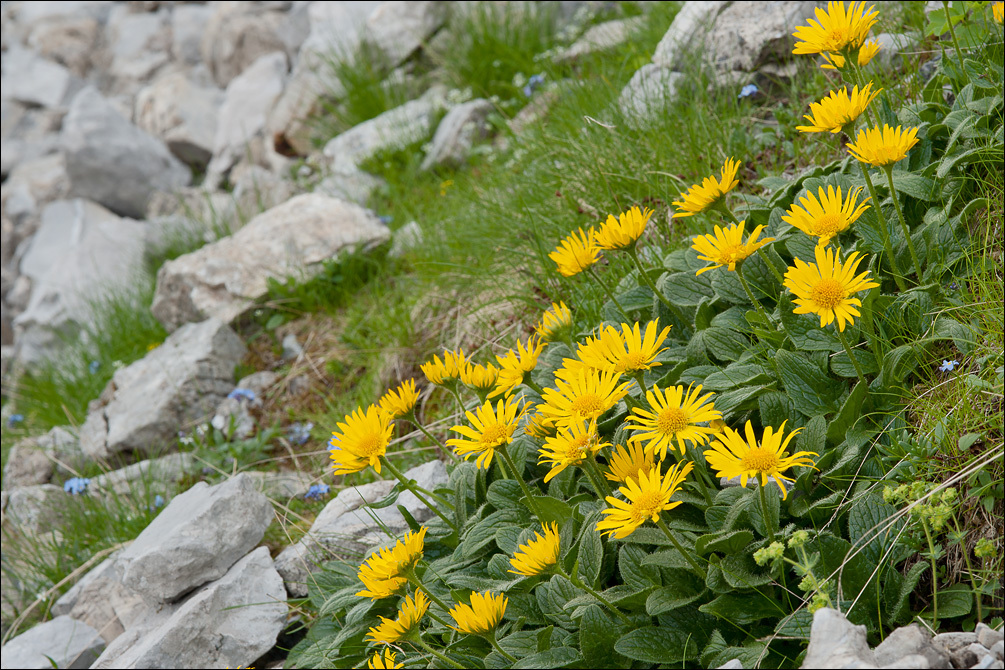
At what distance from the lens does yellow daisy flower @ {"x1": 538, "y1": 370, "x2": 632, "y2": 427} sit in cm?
160

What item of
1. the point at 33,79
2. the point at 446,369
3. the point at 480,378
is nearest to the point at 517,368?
the point at 480,378

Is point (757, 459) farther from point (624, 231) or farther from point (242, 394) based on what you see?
point (242, 394)

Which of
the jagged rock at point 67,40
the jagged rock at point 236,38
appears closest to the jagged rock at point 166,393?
the jagged rock at point 236,38

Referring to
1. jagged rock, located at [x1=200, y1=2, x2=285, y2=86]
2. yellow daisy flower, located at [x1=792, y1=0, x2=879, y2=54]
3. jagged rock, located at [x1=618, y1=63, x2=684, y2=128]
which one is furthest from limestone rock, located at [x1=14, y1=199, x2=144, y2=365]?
yellow daisy flower, located at [x1=792, y1=0, x2=879, y2=54]

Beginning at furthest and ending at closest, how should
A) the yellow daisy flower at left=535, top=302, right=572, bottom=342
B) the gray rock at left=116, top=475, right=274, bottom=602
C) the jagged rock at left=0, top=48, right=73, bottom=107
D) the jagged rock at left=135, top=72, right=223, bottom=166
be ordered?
the jagged rock at left=0, top=48, right=73, bottom=107 < the jagged rock at left=135, top=72, right=223, bottom=166 < the gray rock at left=116, top=475, right=274, bottom=602 < the yellow daisy flower at left=535, top=302, right=572, bottom=342

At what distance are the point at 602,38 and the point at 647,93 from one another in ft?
5.08

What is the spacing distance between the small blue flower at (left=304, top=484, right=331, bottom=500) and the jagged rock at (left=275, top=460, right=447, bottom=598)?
0.18 metres

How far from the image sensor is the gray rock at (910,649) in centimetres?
125

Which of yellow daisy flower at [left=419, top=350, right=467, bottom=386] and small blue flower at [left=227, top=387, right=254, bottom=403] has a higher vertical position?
yellow daisy flower at [left=419, top=350, right=467, bottom=386]

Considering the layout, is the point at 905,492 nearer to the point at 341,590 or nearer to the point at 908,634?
the point at 908,634

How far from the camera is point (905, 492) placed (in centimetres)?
148

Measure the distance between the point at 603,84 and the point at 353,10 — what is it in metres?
3.82

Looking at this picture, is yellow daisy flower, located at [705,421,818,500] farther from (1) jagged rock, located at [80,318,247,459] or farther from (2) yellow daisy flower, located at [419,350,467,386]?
(1) jagged rock, located at [80,318,247,459]

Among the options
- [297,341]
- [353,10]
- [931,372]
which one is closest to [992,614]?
[931,372]
